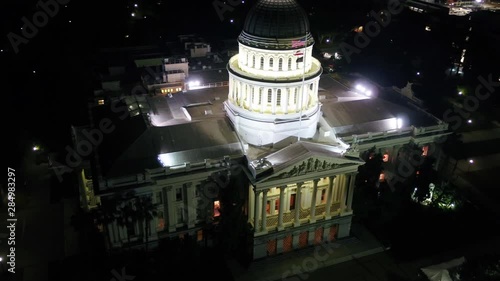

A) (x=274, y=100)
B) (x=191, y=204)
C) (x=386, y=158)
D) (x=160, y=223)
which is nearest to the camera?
(x=191, y=204)

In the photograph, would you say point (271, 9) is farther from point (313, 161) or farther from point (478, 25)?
point (478, 25)

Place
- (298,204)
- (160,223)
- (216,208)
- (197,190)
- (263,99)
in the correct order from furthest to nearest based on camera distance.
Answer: (263,99) < (216,208) < (160,223) < (298,204) < (197,190)

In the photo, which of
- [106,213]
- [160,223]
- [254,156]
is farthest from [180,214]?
[254,156]

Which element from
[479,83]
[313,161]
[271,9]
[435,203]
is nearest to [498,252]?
[435,203]

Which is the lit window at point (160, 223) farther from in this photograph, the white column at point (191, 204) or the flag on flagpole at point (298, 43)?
the flag on flagpole at point (298, 43)

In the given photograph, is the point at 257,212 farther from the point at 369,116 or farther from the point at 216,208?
the point at 369,116

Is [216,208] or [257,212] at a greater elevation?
[257,212]

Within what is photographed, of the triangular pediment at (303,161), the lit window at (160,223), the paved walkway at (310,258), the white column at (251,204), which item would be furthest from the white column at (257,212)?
the lit window at (160,223)
